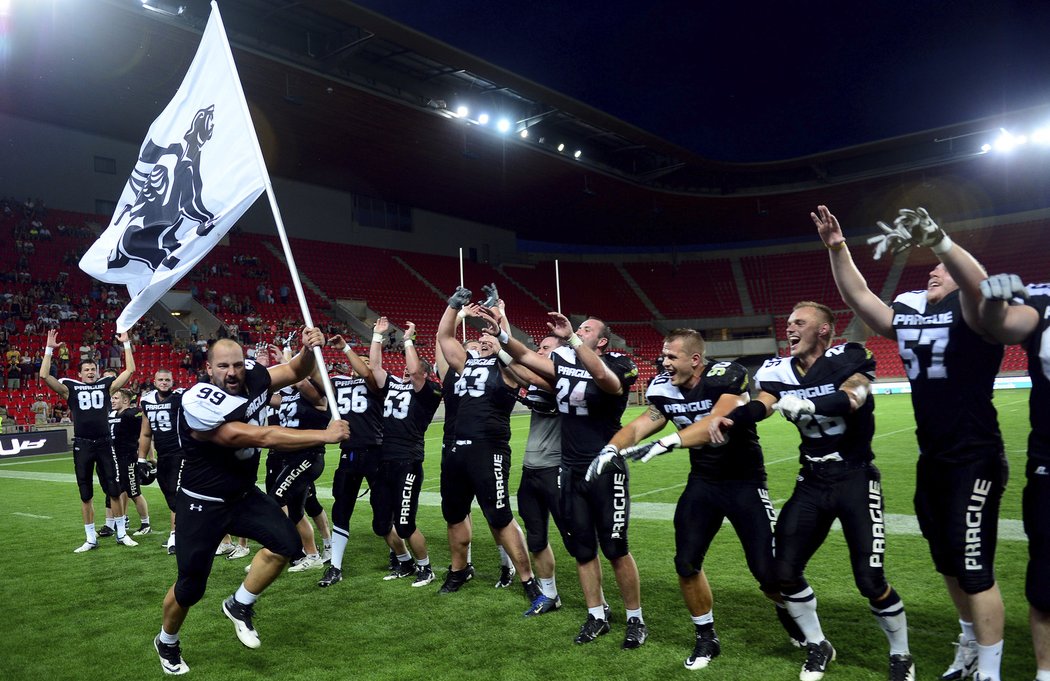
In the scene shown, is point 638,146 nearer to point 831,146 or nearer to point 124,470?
point 831,146

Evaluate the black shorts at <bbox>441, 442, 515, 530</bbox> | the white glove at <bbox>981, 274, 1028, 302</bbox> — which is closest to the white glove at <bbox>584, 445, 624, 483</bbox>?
the black shorts at <bbox>441, 442, 515, 530</bbox>

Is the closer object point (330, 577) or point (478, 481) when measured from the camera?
point (478, 481)

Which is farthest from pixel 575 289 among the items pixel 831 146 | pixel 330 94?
pixel 330 94

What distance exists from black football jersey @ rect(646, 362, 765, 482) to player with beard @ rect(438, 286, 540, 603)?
1.93 metres

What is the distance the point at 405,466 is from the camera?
7070 millimetres

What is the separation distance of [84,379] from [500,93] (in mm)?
21746

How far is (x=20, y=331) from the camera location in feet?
77.4

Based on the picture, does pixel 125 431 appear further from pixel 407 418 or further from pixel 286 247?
pixel 286 247

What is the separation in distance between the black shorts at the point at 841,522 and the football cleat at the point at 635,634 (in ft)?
3.68

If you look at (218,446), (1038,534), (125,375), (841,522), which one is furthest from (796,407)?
(125,375)

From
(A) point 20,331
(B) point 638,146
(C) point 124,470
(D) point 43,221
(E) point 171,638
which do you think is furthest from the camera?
(B) point 638,146

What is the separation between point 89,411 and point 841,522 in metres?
9.27

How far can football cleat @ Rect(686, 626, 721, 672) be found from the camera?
4.52m

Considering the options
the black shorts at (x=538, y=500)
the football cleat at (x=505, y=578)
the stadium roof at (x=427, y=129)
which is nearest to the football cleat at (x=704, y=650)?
the black shorts at (x=538, y=500)
